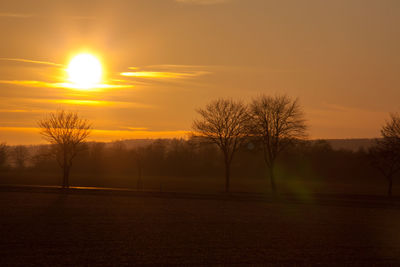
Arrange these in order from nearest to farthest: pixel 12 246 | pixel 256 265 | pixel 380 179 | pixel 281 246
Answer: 1. pixel 256 265
2. pixel 12 246
3. pixel 281 246
4. pixel 380 179

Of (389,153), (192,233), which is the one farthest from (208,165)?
(192,233)

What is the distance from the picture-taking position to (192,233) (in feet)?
66.3

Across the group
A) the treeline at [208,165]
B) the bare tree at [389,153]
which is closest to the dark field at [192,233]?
the bare tree at [389,153]

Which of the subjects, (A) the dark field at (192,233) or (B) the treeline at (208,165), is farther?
(B) the treeline at (208,165)

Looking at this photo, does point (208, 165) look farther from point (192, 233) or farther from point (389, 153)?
point (192, 233)

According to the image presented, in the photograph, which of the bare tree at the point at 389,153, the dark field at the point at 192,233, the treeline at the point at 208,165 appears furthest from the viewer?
the treeline at the point at 208,165

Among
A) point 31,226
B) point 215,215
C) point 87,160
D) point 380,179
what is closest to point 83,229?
point 31,226

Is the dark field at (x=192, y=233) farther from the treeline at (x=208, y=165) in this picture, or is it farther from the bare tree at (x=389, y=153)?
the treeline at (x=208, y=165)

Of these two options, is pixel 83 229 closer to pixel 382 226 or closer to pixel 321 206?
pixel 382 226

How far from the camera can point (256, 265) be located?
14484mm

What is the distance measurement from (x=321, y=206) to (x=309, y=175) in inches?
2658

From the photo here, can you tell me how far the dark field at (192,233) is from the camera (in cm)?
1538

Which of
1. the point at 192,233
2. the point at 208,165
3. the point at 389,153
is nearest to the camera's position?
the point at 192,233

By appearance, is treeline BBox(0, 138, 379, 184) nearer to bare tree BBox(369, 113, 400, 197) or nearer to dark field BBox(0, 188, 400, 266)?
bare tree BBox(369, 113, 400, 197)
